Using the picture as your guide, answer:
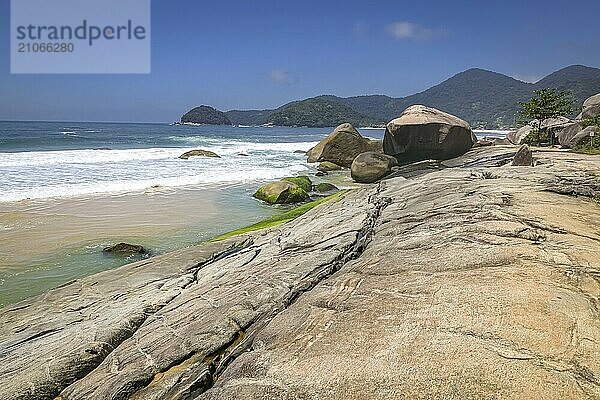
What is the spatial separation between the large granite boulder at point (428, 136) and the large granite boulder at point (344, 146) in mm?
7684

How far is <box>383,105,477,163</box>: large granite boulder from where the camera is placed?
68.1 ft

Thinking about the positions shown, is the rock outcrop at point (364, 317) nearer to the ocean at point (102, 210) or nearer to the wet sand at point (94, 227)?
the wet sand at point (94, 227)

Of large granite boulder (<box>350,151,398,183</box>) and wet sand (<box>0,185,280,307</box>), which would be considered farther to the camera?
large granite boulder (<box>350,151,398,183</box>)

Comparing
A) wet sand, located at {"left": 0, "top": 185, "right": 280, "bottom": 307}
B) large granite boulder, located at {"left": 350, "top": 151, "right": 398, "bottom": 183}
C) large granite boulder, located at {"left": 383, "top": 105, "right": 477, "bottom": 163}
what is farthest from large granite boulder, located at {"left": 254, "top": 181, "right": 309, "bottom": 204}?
large granite boulder, located at {"left": 383, "top": 105, "right": 477, "bottom": 163}

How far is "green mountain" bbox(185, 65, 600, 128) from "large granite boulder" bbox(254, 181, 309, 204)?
116m

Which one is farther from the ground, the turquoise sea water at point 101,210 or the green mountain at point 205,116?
the green mountain at point 205,116

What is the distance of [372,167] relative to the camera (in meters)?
21.7

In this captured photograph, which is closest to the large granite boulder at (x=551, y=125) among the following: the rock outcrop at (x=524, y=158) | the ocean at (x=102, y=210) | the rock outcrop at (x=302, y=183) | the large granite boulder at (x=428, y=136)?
the large granite boulder at (x=428, y=136)

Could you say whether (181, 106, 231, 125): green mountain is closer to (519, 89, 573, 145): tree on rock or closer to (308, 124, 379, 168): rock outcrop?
(308, 124, 379, 168): rock outcrop

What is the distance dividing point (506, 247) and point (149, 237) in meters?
9.74

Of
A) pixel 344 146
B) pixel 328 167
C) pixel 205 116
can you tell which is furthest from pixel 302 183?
pixel 205 116

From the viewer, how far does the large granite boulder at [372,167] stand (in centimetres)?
2148

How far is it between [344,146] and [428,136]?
10.1m

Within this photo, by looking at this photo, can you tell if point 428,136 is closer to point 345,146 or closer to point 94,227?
point 345,146
